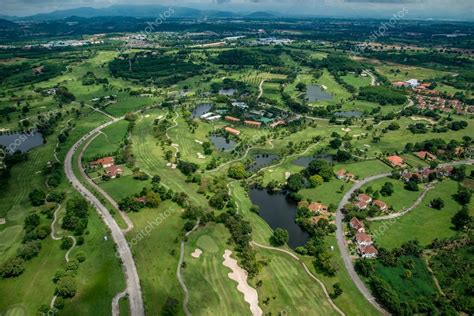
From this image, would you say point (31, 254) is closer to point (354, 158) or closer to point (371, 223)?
point (371, 223)

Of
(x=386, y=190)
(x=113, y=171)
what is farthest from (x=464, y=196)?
(x=113, y=171)

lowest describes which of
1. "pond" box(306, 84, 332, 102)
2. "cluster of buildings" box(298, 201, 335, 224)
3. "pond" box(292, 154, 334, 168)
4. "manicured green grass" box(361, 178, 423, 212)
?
"pond" box(292, 154, 334, 168)

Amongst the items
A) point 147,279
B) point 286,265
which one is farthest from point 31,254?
point 286,265

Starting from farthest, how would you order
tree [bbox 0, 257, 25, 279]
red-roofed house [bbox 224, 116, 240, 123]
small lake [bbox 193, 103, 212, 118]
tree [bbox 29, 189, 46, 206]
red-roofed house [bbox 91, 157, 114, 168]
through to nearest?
small lake [bbox 193, 103, 212, 118] → red-roofed house [bbox 224, 116, 240, 123] → red-roofed house [bbox 91, 157, 114, 168] → tree [bbox 29, 189, 46, 206] → tree [bbox 0, 257, 25, 279]

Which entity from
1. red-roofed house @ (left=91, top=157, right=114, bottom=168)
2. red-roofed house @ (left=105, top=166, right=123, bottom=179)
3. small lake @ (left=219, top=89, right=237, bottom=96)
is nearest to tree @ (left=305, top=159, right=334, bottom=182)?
red-roofed house @ (left=105, top=166, right=123, bottom=179)

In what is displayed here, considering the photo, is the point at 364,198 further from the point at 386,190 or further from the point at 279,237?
the point at 279,237

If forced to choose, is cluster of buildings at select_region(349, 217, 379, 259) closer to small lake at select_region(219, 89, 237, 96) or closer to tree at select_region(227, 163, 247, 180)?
tree at select_region(227, 163, 247, 180)

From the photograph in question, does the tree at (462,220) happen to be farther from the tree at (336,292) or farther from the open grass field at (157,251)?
the open grass field at (157,251)

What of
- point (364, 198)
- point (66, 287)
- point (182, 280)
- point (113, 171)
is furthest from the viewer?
point (113, 171)
